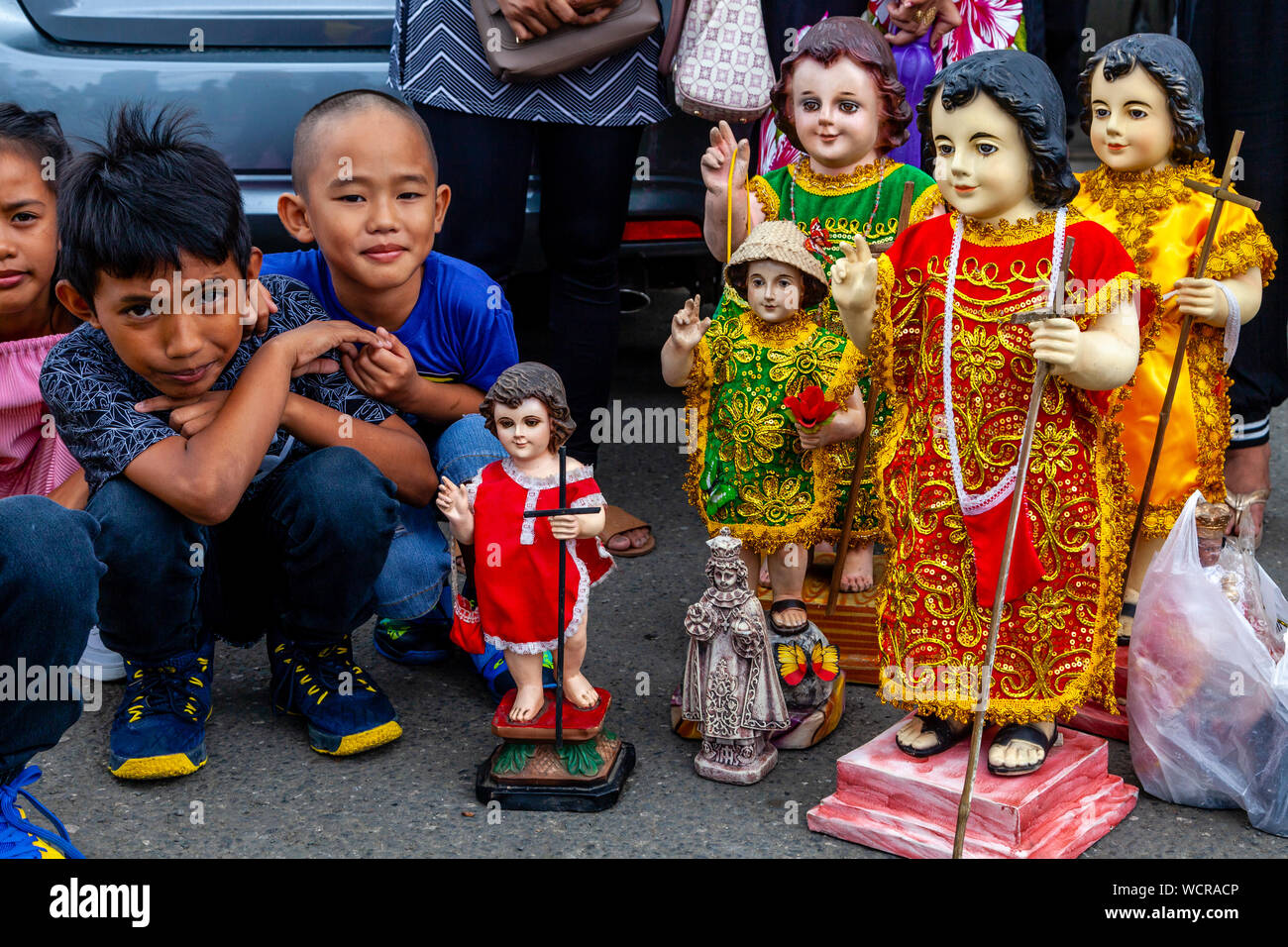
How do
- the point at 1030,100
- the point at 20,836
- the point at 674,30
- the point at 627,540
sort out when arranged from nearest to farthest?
1. the point at 20,836
2. the point at 1030,100
3. the point at 674,30
4. the point at 627,540

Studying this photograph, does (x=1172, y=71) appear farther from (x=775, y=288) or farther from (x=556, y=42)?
(x=556, y=42)

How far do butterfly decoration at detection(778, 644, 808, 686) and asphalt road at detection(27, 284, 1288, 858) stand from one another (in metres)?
0.14

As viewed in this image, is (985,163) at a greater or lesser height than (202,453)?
greater

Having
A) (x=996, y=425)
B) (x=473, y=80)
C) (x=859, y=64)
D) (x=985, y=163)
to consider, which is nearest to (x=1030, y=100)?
(x=985, y=163)

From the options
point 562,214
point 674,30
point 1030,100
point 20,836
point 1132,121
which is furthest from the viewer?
point 562,214

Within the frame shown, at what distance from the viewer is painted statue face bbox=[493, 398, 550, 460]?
2.44 m

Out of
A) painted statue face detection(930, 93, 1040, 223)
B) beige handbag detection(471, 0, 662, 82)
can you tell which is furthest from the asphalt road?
beige handbag detection(471, 0, 662, 82)

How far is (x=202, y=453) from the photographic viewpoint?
2.43 metres

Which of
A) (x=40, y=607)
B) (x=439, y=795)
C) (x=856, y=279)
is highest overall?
(x=856, y=279)

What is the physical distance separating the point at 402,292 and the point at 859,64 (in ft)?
3.33

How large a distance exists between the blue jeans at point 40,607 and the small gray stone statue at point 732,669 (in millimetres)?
1022

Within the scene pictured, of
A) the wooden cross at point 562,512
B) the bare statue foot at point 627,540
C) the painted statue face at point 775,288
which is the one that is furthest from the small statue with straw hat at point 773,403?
the bare statue foot at point 627,540

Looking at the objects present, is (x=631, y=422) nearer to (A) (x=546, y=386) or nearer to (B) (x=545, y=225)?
(B) (x=545, y=225)

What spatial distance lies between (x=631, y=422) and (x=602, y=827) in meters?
2.19
